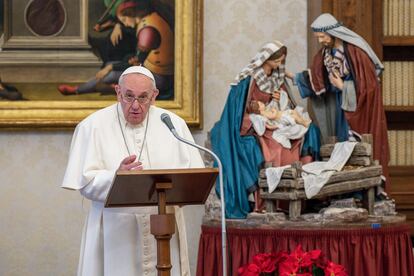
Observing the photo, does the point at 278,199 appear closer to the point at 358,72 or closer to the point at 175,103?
the point at 358,72

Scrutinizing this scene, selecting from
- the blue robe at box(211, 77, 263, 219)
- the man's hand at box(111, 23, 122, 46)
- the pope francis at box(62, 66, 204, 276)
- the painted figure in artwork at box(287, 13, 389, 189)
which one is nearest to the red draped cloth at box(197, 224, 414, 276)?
the blue robe at box(211, 77, 263, 219)

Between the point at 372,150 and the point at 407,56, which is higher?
the point at 407,56

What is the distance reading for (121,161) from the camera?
4.28 metres

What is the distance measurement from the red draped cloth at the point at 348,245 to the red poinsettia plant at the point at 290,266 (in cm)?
175

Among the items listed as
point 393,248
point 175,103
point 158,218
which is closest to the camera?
point 158,218

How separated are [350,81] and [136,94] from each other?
1.76m

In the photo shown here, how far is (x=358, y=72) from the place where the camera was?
542 cm

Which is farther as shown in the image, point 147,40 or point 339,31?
point 147,40

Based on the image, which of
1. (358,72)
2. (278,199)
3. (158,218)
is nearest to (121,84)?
(158,218)

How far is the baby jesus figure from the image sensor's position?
215 inches

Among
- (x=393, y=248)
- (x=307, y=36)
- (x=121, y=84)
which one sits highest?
(x=307, y=36)

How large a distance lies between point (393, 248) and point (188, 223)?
169cm

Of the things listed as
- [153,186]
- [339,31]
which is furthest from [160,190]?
[339,31]

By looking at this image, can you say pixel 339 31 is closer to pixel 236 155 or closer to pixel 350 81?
pixel 350 81
